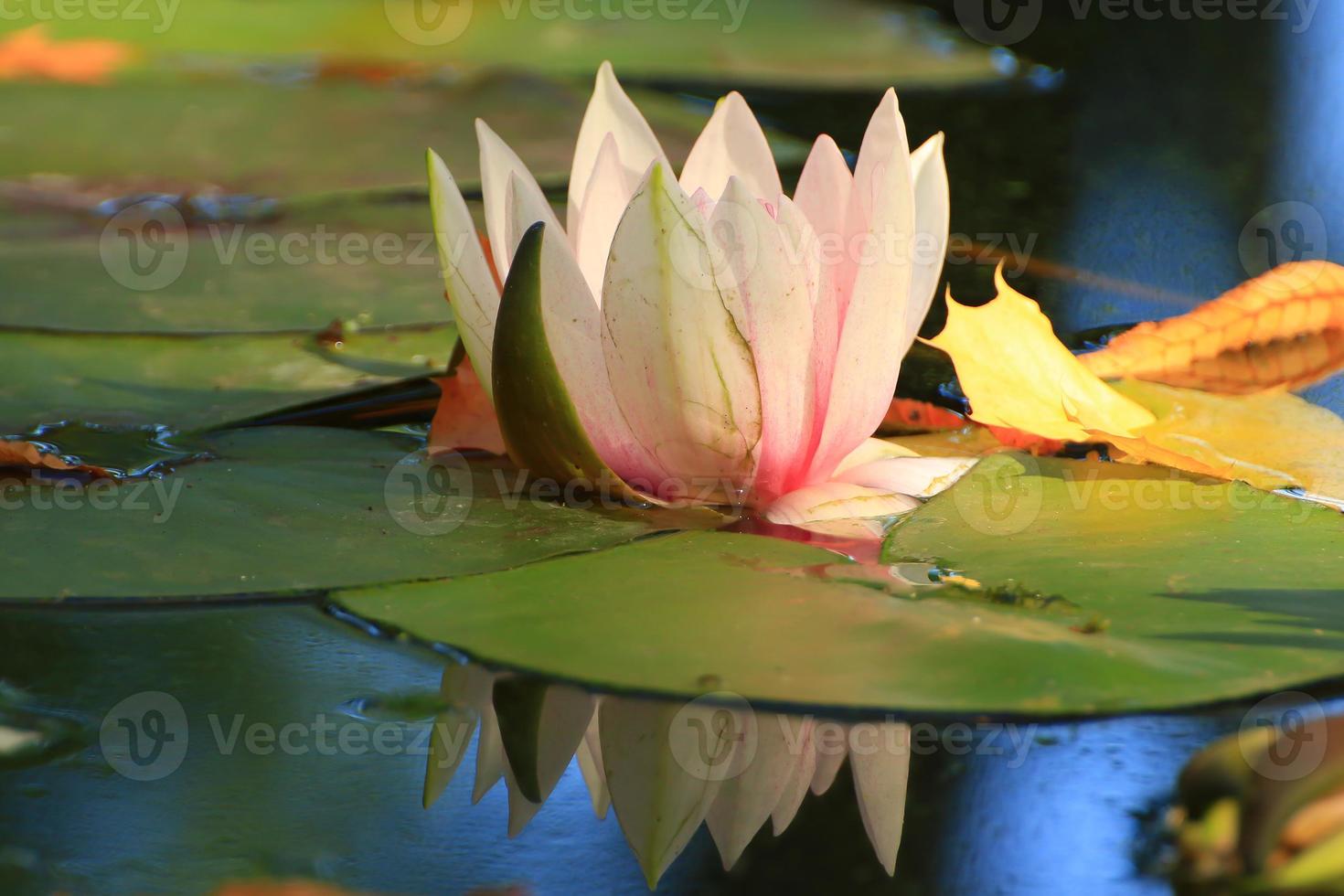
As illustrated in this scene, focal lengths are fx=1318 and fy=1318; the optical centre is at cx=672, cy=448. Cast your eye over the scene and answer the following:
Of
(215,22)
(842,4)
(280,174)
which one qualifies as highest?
(842,4)

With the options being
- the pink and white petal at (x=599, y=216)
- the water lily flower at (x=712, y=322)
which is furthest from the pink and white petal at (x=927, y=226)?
the pink and white petal at (x=599, y=216)

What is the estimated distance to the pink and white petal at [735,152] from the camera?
3.18ft

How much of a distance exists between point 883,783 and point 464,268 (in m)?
0.48

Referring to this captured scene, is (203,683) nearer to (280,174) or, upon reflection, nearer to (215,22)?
(280,174)

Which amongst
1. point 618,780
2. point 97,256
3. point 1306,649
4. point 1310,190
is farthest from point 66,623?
point 1310,190

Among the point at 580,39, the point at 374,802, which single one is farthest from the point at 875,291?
the point at 580,39

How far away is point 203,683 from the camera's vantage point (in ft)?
2.22

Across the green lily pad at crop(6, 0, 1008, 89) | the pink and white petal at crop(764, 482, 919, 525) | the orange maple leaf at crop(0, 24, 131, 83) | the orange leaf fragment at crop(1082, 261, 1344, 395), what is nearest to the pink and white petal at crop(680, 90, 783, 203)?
the pink and white petal at crop(764, 482, 919, 525)

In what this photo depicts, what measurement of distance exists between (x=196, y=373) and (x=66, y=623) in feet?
1.49

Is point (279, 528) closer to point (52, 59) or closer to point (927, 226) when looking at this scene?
point (927, 226)

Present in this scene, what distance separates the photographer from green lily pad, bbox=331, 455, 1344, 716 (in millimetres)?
625

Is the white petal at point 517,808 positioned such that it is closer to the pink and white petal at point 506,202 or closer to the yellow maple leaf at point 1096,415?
the pink and white petal at point 506,202

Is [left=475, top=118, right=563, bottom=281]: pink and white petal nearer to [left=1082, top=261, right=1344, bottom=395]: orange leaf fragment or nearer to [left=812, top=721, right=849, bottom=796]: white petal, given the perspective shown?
[left=812, top=721, right=849, bottom=796]: white petal

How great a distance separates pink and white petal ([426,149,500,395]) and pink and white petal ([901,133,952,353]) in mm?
293
